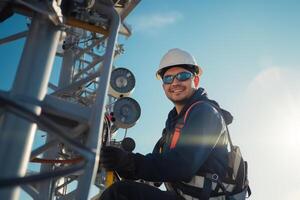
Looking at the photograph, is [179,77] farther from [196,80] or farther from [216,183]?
[216,183]

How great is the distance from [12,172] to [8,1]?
96 cm

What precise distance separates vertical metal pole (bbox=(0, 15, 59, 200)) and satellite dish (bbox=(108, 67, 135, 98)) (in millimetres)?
7115

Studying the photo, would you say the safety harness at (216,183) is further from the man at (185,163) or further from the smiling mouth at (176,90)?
the smiling mouth at (176,90)

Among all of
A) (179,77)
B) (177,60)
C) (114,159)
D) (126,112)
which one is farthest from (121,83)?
(114,159)

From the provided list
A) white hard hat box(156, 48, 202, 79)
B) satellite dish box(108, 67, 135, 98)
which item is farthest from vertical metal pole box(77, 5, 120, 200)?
satellite dish box(108, 67, 135, 98)

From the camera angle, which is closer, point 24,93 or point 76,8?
point 24,93

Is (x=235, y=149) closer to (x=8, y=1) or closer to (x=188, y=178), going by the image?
(x=188, y=178)

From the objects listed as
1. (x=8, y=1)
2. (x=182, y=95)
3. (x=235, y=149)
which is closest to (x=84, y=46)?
(x=182, y=95)

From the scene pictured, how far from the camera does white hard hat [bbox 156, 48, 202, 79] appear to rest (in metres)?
4.26

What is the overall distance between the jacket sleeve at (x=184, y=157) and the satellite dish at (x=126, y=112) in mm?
5688

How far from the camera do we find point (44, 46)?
205cm

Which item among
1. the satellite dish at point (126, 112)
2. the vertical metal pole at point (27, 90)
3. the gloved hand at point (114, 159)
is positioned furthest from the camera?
the satellite dish at point (126, 112)

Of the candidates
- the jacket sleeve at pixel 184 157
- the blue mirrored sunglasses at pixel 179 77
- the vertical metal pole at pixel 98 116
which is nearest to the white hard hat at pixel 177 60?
the blue mirrored sunglasses at pixel 179 77

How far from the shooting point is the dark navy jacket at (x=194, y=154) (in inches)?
115
